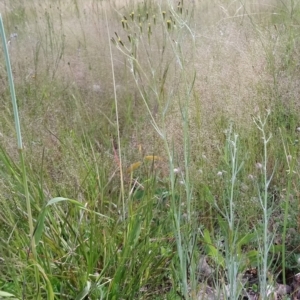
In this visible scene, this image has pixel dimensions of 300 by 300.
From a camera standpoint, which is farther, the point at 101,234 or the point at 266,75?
the point at 266,75

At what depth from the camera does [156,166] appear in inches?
72.1

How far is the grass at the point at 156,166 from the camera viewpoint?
1225mm

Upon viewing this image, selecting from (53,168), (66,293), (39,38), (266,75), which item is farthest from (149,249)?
(39,38)

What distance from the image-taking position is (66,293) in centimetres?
134

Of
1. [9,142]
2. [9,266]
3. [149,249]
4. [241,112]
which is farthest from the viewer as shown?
[241,112]

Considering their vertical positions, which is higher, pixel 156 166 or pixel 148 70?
pixel 148 70

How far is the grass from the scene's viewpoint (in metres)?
1.22

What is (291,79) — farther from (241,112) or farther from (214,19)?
(214,19)

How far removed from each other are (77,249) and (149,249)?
0.65 ft

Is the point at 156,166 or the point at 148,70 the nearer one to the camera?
the point at 156,166

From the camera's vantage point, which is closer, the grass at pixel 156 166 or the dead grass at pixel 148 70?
the grass at pixel 156 166

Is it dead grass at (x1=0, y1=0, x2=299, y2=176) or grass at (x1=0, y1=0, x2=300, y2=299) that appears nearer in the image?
grass at (x1=0, y1=0, x2=300, y2=299)

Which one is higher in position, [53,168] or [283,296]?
[53,168]

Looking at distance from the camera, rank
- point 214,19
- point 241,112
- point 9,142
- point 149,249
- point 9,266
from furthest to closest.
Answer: point 214,19 → point 241,112 → point 9,142 → point 149,249 → point 9,266
